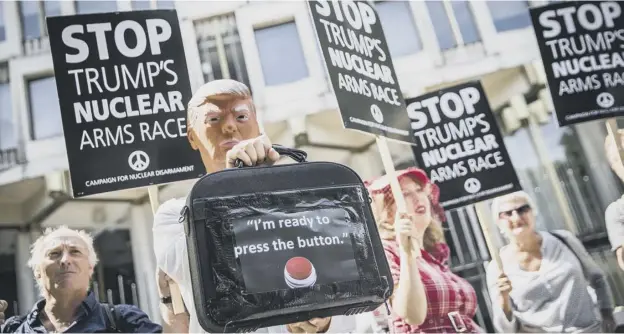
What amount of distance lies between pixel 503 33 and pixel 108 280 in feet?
6.16

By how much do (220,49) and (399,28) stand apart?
30.0 inches

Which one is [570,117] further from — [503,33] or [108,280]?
[108,280]

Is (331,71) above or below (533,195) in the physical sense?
above

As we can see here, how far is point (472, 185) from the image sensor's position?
2.23m

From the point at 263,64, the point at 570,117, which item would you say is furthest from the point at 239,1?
the point at 570,117

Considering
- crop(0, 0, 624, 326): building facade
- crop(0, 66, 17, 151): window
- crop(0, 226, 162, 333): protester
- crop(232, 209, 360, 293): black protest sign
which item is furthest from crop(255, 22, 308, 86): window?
crop(232, 209, 360, 293): black protest sign

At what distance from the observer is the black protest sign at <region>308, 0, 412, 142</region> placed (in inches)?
77.0

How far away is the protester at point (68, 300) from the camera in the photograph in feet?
5.03

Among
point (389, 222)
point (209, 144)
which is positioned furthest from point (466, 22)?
point (209, 144)

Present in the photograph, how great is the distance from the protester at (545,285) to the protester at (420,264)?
0.21 m

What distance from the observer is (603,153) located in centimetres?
251

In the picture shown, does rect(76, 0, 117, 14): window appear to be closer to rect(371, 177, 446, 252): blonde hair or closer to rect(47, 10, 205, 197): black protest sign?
rect(47, 10, 205, 197): black protest sign

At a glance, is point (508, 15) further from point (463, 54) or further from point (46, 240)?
point (46, 240)

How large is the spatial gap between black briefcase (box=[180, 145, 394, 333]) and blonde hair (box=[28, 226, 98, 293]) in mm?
696
